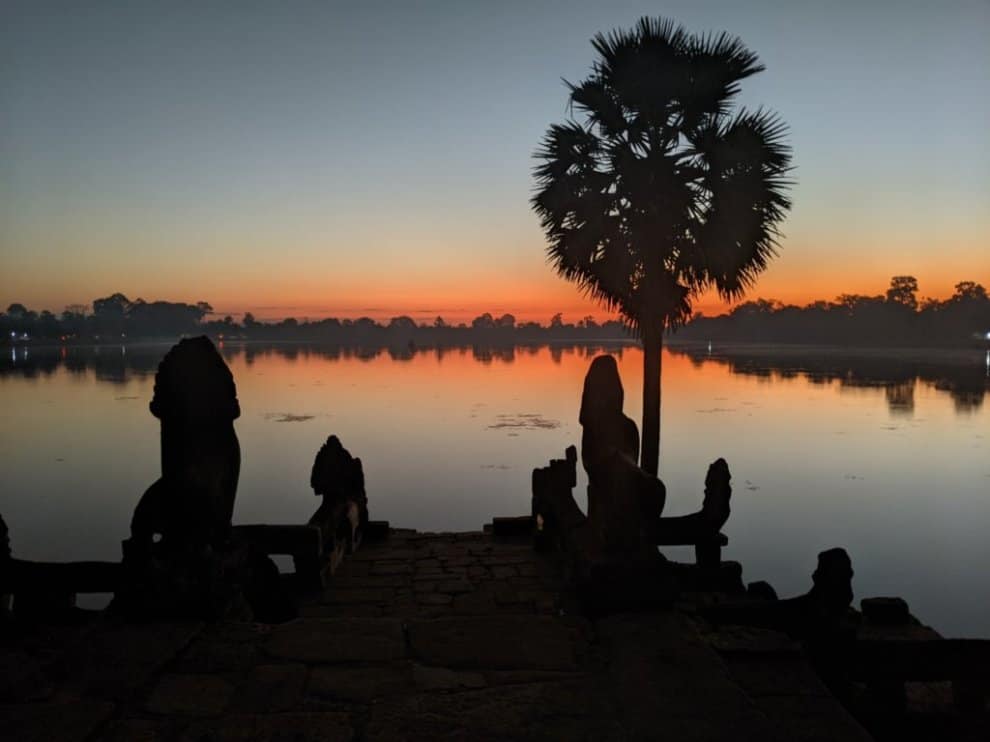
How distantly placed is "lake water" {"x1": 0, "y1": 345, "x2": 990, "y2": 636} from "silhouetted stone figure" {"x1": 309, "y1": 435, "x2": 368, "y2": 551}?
9.23 metres

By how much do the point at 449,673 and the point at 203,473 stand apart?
2.33 meters

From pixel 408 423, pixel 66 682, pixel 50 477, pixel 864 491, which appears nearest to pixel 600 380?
pixel 66 682

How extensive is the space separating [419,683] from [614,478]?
6.83 feet

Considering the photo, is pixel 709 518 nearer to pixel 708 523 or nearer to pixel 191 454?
pixel 708 523

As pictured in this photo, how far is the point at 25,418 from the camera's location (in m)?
35.0

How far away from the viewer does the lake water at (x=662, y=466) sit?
53.7ft

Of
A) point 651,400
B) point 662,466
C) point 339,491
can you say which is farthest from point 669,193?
point 662,466

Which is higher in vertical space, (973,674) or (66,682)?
(66,682)

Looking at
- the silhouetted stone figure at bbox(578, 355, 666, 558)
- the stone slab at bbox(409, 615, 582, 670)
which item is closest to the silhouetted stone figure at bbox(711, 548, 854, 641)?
the silhouetted stone figure at bbox(578, 355, 666, 558)

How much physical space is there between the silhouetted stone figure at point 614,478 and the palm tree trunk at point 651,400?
7687 millimetres

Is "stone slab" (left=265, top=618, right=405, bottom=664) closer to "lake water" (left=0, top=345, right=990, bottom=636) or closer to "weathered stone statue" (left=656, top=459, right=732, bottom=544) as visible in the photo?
"weathered stone statue" (left=656, top=459, right=732, bottom=544)

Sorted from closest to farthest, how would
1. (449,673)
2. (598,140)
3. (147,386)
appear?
1. (449,673)
2. (598,140)
3. (147,386)

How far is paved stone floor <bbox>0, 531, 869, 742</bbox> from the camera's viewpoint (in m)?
2.88

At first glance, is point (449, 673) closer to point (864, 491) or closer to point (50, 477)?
point (864, 491)
